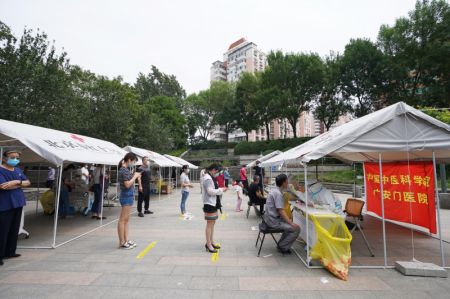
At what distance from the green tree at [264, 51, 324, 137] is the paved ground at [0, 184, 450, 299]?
30.8m

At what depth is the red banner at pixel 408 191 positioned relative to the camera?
625cm

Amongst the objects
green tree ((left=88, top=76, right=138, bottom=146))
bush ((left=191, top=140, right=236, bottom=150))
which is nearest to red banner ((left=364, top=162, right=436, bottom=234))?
green tree ((left=88, top=76, right=138, bottom=146))

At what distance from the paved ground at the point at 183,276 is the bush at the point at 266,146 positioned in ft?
105

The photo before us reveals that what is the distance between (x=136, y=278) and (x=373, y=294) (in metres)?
3.34

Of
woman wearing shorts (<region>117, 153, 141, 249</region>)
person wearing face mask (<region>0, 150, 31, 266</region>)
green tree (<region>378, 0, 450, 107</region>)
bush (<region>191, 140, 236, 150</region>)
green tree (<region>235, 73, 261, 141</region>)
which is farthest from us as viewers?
bush (<region>191, 140, 236, 150</region>)

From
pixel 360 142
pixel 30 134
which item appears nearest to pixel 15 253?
pixel 30 134

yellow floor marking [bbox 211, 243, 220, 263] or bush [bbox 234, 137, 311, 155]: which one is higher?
bush [bbox 234, 137, 311, 155]

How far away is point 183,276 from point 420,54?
31.2m

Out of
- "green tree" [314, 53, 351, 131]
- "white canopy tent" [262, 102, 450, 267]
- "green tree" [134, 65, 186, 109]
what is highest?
"green tree" [134, 65, 186, 109]

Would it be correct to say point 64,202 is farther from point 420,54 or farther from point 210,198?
point 420,54

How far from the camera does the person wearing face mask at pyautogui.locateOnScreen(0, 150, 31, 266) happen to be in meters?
4.38

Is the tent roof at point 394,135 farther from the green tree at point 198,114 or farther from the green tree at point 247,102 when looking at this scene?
the green tree at point 198,114

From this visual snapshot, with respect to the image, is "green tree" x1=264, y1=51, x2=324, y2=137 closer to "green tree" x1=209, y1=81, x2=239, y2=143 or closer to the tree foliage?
"green tree" x1=209, y1=81, x2=239, y2=143

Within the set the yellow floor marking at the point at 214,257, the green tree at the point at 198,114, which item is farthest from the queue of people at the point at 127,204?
the green tree at the point at 198,114
